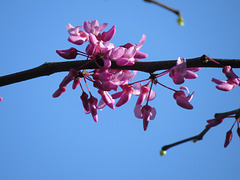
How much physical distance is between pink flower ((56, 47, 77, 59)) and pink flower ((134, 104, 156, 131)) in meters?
0.55

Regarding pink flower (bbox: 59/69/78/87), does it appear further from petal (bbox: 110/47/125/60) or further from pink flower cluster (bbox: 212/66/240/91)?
pink flower cluster (bbox: 212/66/240/91)

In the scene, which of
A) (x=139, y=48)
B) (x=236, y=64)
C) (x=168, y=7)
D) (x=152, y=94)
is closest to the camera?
(x=168, y=7)

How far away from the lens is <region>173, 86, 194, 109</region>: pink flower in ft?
7.00

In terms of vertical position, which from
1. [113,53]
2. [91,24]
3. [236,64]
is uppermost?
[91,24]

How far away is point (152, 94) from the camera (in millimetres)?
2312

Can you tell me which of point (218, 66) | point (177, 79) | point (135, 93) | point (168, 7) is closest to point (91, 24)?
point (135, 93)

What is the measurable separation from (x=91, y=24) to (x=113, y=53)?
1.26 feet

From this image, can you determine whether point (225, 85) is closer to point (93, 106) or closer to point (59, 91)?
point (93, 106)

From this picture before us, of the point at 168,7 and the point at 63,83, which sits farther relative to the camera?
the point at 63,83

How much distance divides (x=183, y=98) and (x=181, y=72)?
0.96 feet

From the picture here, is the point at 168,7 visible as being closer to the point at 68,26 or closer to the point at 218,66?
the point at 218,66

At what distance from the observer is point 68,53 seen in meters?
2.12

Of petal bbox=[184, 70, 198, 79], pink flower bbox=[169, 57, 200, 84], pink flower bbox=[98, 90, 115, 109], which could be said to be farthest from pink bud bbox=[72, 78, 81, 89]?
petal bbox=[184, 70, 198, 79]

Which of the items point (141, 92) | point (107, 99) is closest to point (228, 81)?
point (141, 92)
